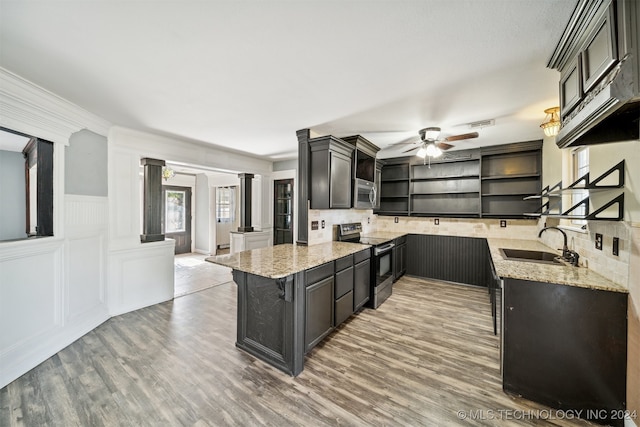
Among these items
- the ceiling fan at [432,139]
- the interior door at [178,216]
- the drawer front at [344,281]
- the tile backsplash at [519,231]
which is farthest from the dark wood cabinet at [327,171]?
the interior door at [178,216]

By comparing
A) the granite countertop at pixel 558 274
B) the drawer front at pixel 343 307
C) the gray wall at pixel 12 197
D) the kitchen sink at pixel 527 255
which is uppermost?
the gray wall at pixel 12 197

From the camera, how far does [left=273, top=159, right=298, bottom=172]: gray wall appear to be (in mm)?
5414

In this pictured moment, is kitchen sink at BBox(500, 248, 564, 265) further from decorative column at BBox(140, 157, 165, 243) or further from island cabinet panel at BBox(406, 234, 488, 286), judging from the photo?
decorative column at BBox(140, 157, 165, 243)

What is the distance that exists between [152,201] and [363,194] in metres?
3.24

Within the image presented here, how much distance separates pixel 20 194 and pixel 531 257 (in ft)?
19.2

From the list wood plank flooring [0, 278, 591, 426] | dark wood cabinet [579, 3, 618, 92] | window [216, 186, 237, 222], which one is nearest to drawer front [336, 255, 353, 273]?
wood plank flooring [0, 278, 591, 426]

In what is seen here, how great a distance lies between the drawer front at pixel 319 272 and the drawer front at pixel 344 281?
0.20 metres

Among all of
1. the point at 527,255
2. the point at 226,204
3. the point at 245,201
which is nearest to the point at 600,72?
the point at 527,255

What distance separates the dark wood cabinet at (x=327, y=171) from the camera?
313cm

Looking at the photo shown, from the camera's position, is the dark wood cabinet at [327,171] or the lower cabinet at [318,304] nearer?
the lower cabinet at [318,304]

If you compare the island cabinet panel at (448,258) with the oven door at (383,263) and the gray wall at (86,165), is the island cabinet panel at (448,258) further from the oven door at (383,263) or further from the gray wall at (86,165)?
the gray wall at (86,165)

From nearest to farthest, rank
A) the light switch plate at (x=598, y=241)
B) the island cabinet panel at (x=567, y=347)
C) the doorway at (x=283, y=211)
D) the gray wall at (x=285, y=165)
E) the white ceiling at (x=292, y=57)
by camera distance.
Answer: the white ceiling at (x=292, y=57)
the island cabinet panel at (x=567, y=347)
the light switch plate at (x=598, y=241)
the gray wall at (x=285, y=165)
the doorway at (x=283, y=211)

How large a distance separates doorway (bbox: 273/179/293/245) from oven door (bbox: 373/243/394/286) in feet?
8.48

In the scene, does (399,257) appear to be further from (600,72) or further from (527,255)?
(600,72)
